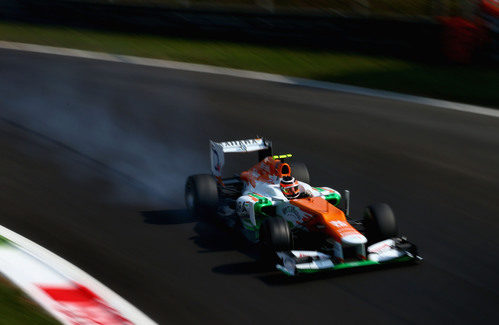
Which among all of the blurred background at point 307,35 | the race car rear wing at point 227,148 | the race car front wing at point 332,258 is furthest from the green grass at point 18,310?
the blurred background at point 307,35

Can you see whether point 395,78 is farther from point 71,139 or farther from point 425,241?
point 425,241

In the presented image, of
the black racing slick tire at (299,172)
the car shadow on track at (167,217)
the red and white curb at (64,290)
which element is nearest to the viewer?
the red and white curb at (64,290)

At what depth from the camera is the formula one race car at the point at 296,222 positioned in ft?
31.8

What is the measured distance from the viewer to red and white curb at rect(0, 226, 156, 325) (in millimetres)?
8367

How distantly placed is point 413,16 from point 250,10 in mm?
5222

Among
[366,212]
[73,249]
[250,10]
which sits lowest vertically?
[73,249]

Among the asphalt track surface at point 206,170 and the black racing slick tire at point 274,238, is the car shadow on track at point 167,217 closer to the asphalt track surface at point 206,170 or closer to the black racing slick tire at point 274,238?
the asphalt track surface at point 206,170

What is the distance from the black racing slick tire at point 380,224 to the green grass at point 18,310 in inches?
176

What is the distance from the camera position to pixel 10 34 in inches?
1029

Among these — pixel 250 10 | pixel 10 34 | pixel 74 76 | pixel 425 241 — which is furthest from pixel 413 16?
pixel 10 34

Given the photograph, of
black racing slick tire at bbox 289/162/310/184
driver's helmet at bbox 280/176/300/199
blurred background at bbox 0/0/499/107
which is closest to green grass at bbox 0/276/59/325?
driver's helmet at bbox 280/176/300/199

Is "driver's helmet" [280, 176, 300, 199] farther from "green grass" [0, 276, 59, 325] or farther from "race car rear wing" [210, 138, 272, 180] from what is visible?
"green grass" [0, 276, 59, 325]

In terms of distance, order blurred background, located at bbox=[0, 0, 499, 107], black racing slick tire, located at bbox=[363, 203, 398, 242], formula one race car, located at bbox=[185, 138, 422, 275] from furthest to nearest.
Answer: blurred background, located at bbox=[0, 0, 499, 107] → black racing slick tire, located at bbox=[363, 203, 398, 242] → formula one race car, located at bbox=[185, 138, 422, 275]

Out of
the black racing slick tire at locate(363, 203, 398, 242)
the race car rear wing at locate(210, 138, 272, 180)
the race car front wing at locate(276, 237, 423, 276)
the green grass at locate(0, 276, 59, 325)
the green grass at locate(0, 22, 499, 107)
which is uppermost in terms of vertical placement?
the green grass at locate(0, 22, 499, 107)
